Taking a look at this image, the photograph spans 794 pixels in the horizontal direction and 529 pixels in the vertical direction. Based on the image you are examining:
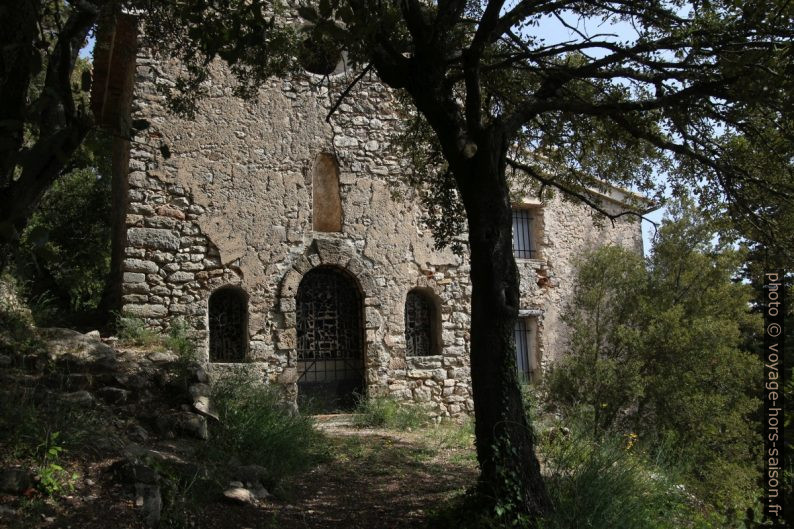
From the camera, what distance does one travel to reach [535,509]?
465cm

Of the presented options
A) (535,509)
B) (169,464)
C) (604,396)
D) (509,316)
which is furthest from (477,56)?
(604,396)

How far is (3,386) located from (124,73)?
6806 millimetres

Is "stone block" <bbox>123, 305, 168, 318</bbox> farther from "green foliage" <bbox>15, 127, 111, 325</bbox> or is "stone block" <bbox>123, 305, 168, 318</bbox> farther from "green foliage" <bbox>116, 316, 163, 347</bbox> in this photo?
"green foliage" <bbox>15, 127, 111, 325</bbox>

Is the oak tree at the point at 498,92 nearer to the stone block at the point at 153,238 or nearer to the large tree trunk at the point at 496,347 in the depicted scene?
the large tree trunk at the point at 496,347

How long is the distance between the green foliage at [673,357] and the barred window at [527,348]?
128cm

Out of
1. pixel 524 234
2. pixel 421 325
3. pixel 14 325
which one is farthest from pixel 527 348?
pixel 14 325

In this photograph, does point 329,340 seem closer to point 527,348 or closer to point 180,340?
point 180,340

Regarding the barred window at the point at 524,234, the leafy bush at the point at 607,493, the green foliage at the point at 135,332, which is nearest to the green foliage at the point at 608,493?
the leafy bush at the point at 607,493

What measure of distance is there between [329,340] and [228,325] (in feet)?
5.25

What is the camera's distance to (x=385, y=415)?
939cm

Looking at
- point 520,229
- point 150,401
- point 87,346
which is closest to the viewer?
point 150,401

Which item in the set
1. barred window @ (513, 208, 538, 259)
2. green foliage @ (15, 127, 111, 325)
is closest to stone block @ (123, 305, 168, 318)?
green foliage @ (15, 127, 111, 325)

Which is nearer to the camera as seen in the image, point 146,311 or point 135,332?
point 135,332

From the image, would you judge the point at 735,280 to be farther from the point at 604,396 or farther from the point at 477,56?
the point at 477,56
